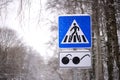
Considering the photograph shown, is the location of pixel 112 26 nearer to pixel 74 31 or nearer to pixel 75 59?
pixel 74 31

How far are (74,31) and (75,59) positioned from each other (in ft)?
1.82

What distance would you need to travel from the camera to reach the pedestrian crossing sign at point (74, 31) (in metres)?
6.43

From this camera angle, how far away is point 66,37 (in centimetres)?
646

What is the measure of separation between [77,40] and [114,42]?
5226 mm

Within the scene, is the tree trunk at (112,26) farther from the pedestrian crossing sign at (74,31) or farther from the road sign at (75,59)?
the road sign at (75,59)

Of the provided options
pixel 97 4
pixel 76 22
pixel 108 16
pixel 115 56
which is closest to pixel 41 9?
pixel 76 22

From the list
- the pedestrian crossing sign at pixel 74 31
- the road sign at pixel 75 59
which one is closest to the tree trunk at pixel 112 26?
the pedestrian crossing sign at pixel 74 31

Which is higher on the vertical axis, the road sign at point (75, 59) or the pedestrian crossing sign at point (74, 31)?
the pedestrian crossing sign at point (74, 31)

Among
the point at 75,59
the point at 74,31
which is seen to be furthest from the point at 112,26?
the point at 75,59

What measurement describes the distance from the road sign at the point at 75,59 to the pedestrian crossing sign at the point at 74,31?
0.22m

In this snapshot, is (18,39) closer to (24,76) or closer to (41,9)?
(24,76)

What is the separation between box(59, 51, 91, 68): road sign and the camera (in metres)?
6.22

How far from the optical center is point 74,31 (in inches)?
254

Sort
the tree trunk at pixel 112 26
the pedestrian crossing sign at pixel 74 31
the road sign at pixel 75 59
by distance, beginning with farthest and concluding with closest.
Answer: the tree trunk at pixel 112 26, the pedestrian crossing sign at pixel 74 31, the road sign at pixel 75 59
